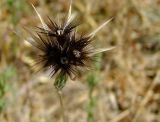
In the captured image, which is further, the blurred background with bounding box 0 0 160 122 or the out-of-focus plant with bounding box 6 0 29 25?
the blurred background with bounding box 0 0 160 122

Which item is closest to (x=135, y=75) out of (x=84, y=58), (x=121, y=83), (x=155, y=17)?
(x=121, y=83)

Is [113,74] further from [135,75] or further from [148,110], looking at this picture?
[148,110]

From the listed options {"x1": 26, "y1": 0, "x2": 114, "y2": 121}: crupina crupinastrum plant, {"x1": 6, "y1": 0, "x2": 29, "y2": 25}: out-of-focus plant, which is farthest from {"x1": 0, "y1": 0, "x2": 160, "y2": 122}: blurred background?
{"x1": 26, "y1": 0, "x2": 114, "y2": 121}: crupina crupinastrum plant

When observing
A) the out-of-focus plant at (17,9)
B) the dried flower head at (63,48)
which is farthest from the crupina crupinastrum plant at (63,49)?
the out-of-focus plant at (17,9)

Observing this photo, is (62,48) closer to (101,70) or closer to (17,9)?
(17,9)

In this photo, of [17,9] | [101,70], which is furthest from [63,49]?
[101,70]

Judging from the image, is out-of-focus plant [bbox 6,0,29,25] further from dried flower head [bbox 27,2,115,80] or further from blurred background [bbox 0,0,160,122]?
dried flower head [bbox 27,2,115,80]

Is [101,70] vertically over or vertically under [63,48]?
over

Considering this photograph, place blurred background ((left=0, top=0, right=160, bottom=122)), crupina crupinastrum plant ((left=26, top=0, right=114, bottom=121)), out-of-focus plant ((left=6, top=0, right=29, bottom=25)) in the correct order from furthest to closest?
1. blurred background ((left=0, top=0, right=160, bottom=122))
2. out-of-focus plant ((left=6, top=0, right=29, bottom=25))
3. crupina crupinastrum plant ((left=26, top=0, right=114, bottom=121))
